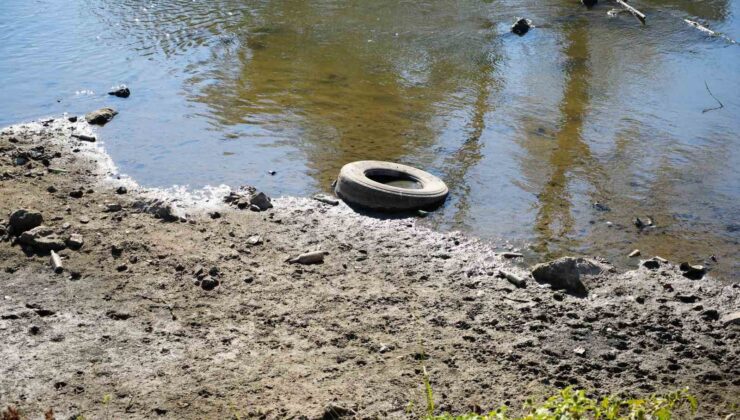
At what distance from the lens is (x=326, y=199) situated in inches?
339

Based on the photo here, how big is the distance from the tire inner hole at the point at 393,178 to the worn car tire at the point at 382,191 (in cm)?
1

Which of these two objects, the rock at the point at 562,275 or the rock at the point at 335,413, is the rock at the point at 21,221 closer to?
the rock at the point at 335,413

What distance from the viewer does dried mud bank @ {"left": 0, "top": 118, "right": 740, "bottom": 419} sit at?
17.7ft

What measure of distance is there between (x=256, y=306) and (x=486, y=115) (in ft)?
19.5

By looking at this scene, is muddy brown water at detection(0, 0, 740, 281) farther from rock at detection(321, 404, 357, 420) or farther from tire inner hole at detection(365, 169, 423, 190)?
rock at detection(321, 404, 357, 420)

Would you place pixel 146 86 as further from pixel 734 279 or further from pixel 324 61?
pixel 734 279

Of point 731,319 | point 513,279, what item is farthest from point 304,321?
point 731,319

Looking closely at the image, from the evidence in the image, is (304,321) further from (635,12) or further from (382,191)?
(635,12)

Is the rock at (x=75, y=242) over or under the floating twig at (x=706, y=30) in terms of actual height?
under

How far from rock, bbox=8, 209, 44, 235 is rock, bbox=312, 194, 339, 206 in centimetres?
281

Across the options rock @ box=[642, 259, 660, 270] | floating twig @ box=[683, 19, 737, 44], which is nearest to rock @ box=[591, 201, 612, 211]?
rock @ box=[642, 259, 660, 270]

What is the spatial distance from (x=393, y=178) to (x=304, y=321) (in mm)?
3165

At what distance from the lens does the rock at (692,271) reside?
7.17m

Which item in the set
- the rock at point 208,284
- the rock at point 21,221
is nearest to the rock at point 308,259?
the rock at point 208,284
